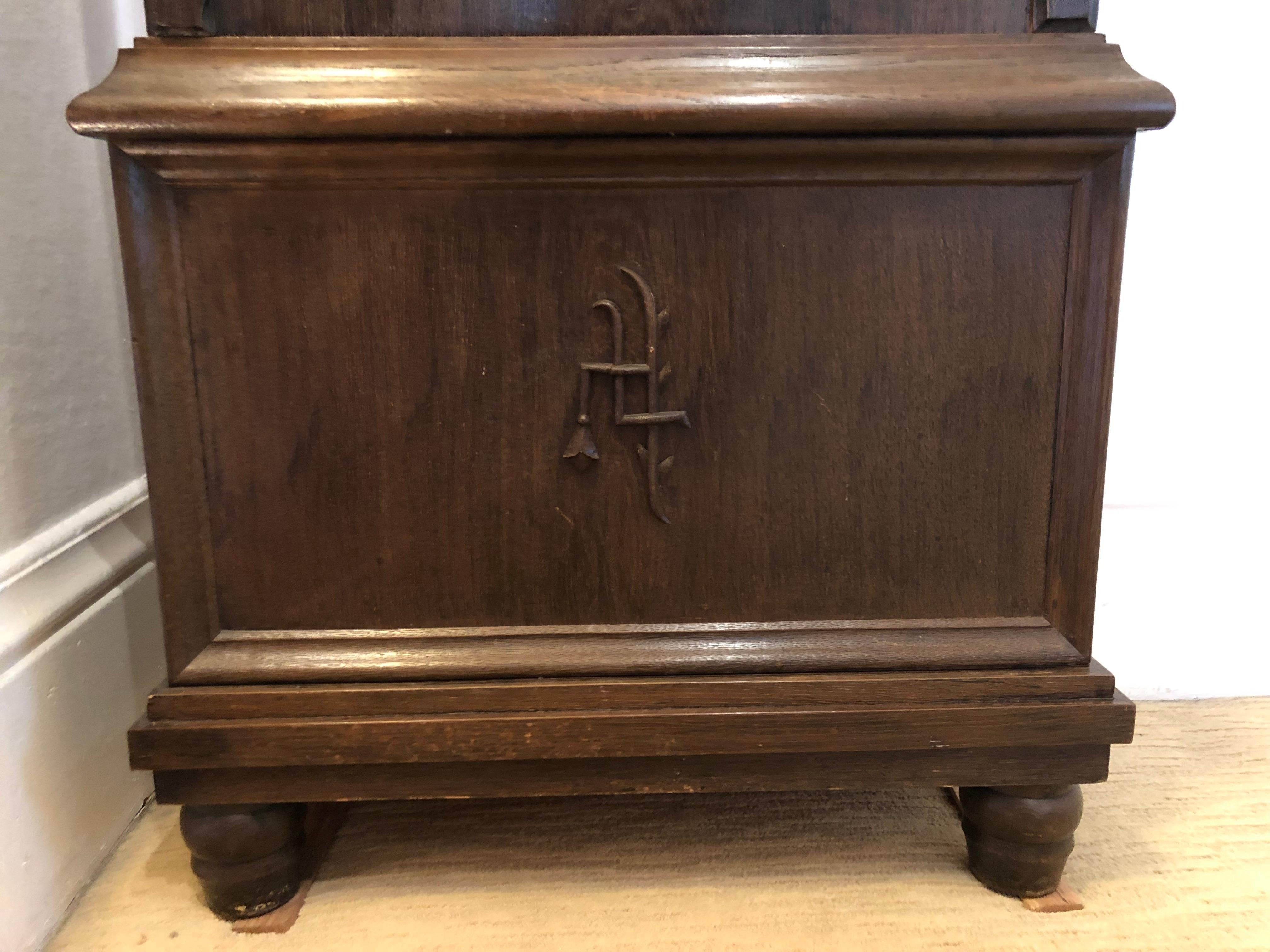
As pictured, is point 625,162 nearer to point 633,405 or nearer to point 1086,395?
point 633,405

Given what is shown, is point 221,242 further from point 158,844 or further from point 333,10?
point 158,844

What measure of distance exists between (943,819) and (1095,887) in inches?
5.3

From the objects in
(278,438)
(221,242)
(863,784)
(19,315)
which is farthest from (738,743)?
(19,315)

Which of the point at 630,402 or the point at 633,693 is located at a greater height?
the point at 630,402

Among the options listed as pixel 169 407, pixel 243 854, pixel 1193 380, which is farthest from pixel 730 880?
pixel 1193 380

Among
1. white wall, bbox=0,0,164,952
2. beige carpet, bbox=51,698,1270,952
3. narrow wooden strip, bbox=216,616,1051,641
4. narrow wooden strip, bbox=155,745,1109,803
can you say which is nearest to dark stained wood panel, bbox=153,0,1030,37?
white wall, bbox=0,0,164,952

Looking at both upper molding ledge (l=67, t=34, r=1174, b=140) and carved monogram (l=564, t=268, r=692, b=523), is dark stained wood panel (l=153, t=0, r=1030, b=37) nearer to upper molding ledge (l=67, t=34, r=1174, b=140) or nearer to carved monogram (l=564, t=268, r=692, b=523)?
upper molding ledge (l=67, t=34, r=1174, b=140)

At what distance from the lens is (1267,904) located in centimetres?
71

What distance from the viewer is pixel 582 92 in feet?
1.86

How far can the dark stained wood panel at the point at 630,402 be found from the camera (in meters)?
0.61

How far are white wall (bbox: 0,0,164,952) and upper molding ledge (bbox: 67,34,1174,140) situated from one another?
0.79 ft

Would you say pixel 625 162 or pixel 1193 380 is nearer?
pixel 625 162

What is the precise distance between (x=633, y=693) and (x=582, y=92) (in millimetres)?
420

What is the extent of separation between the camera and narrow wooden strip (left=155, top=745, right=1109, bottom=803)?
2.19ft
